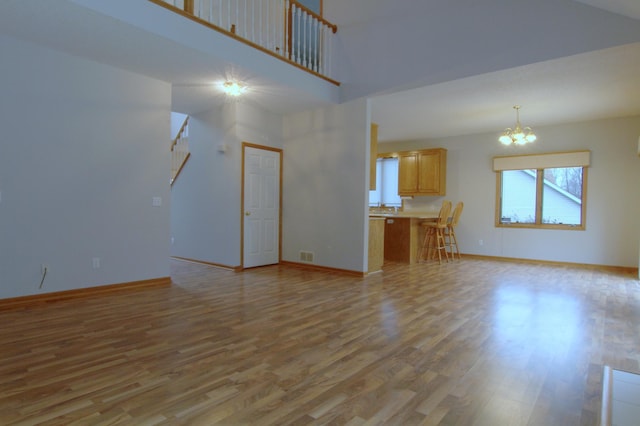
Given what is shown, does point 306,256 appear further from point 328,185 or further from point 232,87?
point 232,87

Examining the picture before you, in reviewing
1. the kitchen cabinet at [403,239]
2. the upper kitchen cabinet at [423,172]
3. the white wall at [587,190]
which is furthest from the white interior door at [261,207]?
the white wall at [587,190]

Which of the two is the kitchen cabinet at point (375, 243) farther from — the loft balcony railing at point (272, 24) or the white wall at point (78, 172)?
the white wall at point (78, 172)

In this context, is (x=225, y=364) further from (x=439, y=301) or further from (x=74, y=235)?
(x=74, y=235)

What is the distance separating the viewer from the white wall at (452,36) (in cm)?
375

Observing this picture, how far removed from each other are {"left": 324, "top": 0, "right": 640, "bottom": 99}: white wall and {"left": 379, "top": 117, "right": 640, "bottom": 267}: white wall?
3.72 m

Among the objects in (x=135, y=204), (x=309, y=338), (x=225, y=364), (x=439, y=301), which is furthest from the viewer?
(x=135, y=204)

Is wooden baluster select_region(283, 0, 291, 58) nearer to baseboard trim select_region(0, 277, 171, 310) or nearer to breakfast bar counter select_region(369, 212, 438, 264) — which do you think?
breakfast bar counter select_region(369, 212, 438, 264)

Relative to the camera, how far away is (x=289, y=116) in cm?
646

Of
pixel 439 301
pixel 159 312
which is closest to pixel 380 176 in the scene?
pixel 439 301

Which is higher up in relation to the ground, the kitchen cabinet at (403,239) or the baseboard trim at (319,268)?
the kitchen cabinet at (403,239)

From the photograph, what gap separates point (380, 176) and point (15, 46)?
735 centimetres

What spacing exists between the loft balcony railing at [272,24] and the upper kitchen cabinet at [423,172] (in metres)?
3.55

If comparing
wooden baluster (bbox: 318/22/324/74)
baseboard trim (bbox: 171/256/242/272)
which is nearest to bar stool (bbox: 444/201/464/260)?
wooden baluster (bbox: 318/22/324/74)

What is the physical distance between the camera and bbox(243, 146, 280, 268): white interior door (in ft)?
19.5
